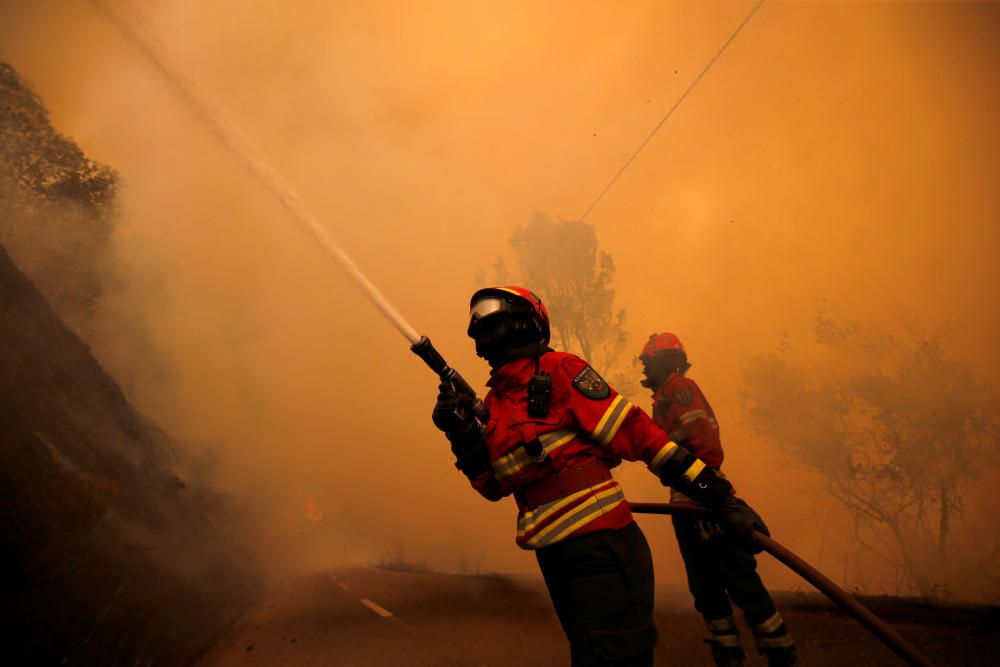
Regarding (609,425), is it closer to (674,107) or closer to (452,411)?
(452,411)

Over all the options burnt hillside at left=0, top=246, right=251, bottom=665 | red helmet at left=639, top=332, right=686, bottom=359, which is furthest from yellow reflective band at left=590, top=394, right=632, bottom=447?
burnt hillside at left=0, top=246, right=251, bottom=665

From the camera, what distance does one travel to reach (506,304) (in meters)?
2.48

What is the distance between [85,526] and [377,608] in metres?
2.71

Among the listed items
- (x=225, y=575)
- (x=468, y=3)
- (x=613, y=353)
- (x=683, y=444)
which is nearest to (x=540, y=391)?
(x=683, y=444)

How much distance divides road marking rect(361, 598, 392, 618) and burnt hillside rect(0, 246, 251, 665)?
1.40 metres

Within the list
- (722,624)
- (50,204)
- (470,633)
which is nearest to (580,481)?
(722,624)

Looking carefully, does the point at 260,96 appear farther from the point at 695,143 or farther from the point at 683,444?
the point at 683,444

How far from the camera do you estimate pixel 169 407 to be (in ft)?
24.7

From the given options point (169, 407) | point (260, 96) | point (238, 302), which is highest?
point (260, 96)

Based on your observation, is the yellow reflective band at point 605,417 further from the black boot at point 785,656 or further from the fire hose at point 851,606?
the black boot at point 785,656

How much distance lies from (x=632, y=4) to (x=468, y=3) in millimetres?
3176

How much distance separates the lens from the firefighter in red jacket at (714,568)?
3.09 meters

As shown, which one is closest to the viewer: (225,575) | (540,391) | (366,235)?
(540,391)

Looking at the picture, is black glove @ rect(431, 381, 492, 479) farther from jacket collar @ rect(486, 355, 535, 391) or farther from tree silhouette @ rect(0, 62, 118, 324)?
tree silhouette @ rect(0, 62, 118, 324)
